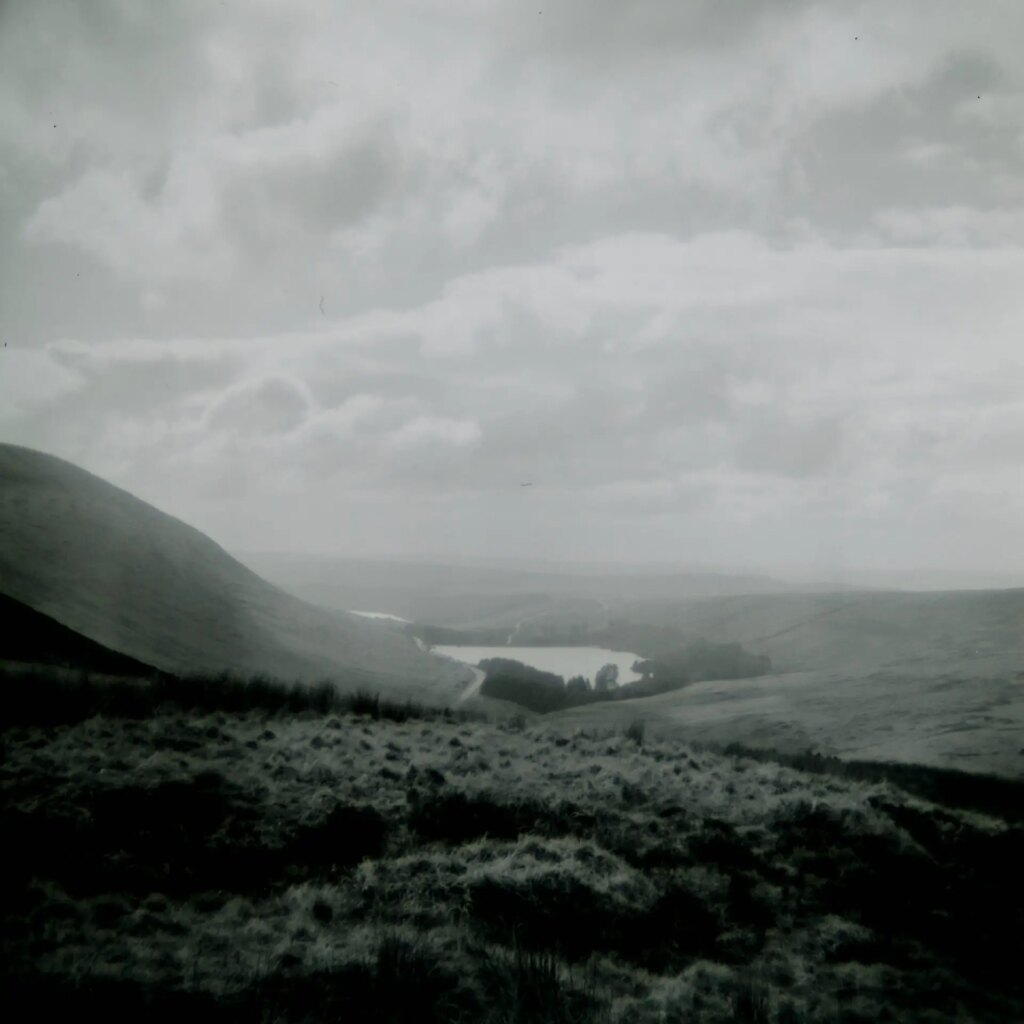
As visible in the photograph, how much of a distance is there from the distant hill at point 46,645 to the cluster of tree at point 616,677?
17.5 feet

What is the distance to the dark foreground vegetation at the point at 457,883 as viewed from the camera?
407 centimetres

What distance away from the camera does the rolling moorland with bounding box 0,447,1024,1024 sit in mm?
4230

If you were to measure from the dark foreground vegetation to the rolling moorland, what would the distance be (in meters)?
0.02

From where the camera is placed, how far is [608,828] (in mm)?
6719

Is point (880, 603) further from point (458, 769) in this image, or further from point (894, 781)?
point (458, 769)

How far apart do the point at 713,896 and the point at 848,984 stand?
1.20m

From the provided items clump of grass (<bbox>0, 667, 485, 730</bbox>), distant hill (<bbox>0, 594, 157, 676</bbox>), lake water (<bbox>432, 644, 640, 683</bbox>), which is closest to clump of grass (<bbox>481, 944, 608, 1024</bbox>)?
clump of grass (<bbox>0, 667, 485, 730</bbox>)

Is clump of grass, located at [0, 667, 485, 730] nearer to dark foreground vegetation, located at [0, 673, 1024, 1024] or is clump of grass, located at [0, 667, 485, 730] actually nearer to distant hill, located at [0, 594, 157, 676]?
dark foreground vegetation, located at [0, 673, 1024, 1024]

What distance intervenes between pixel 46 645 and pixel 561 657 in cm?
799

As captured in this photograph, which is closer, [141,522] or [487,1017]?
[487,1017]

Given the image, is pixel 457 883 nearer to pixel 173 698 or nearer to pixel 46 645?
pixel 173 698

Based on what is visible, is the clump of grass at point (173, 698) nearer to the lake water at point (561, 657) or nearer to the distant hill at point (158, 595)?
the distant hill at point (158, 595)

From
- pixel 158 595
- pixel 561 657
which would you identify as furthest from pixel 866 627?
pixel 158 595

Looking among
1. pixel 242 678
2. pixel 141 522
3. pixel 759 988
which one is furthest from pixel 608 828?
pixel 141 522
